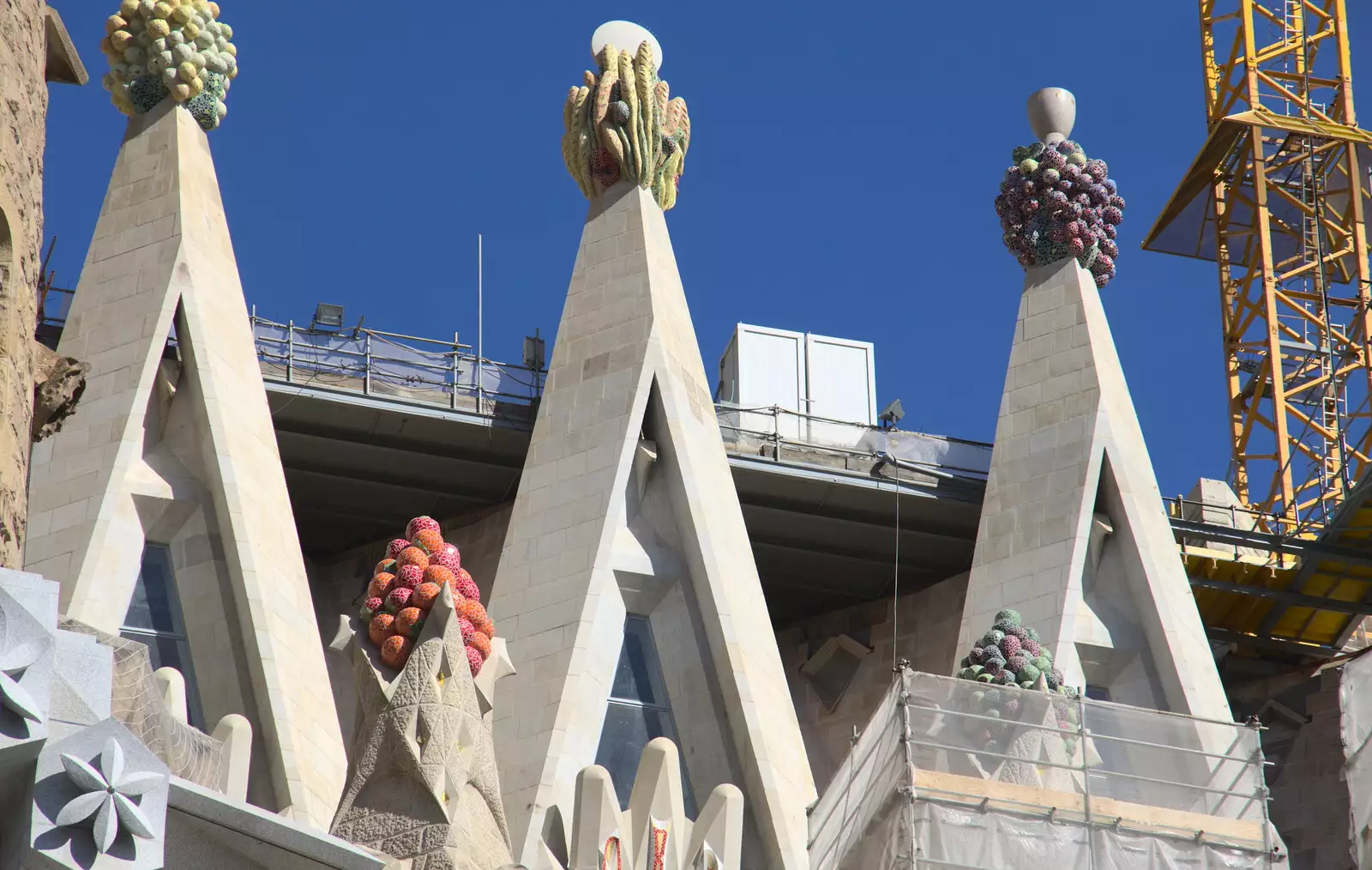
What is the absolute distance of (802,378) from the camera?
2952cm

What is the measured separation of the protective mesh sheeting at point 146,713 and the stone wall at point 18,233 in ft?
10.1

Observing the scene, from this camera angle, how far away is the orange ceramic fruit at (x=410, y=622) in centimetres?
1738

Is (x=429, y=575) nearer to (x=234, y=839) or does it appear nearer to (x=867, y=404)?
(x=234, y=839)

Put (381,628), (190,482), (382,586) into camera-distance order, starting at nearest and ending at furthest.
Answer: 1. (381,628)
2. (382,586)
3. (190,482)

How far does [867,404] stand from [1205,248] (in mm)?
14472

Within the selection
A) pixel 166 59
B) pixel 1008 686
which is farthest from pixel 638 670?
pixel 166 59

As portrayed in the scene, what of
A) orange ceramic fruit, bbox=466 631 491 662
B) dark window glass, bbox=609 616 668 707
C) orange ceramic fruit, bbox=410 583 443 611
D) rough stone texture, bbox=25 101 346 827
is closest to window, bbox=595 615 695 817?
dark window glass, bbox=609 616 668 707

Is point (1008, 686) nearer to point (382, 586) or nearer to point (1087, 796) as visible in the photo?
point (1087, 796)

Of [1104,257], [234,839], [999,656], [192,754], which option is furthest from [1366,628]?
[234,839]

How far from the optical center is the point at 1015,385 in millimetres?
27203

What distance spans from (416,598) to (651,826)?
2.89 m

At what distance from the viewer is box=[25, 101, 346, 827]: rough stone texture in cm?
2166

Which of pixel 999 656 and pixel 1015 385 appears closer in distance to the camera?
pixel 999 656

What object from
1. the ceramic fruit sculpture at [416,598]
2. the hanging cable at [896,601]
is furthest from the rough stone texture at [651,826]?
the hanging cable at [896,601]
